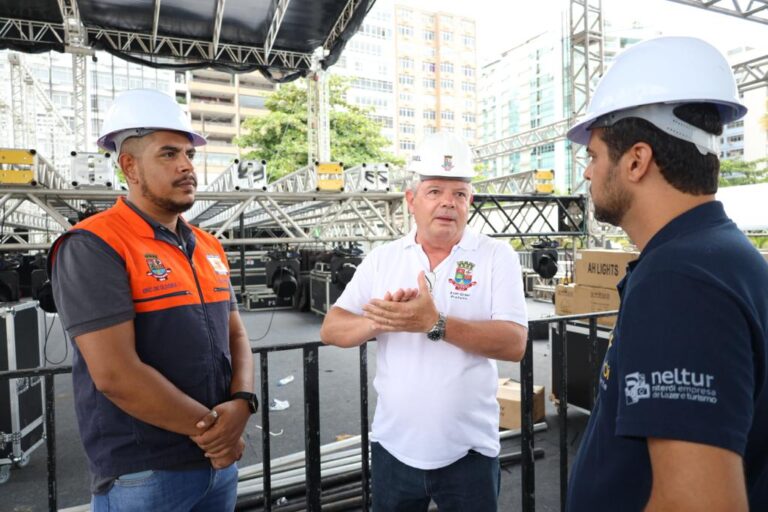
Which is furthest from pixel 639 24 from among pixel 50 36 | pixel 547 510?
pixel 547 510

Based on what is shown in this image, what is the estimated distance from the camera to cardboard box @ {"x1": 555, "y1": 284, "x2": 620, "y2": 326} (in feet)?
17.6

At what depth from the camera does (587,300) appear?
5.64 m

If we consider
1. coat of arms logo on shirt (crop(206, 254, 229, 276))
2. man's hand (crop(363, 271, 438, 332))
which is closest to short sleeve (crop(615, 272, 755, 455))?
man's hand (crop(363, 271, 438, 332))

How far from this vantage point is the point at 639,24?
45156 millimetres

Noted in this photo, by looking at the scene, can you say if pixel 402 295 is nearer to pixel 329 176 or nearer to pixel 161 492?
pixel 161 492

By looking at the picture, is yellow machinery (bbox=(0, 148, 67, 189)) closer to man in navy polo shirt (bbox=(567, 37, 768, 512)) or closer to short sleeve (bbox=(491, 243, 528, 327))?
short sleeve (bbox=(491, 243, 528, 327))

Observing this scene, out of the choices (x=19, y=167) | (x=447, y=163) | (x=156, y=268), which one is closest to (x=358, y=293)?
(x=447, y=163)

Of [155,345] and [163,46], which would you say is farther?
[163,46]

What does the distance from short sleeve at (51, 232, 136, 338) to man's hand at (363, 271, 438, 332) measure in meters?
0.76

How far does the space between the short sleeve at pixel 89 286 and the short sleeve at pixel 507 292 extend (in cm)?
124

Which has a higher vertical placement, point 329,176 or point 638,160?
point 329,176

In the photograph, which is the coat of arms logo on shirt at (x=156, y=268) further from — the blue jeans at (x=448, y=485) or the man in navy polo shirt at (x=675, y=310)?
the man in navy polo shirt at (x=675, y=310)

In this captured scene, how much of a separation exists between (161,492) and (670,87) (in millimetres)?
1724

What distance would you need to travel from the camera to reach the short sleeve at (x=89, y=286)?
137 centimetres
